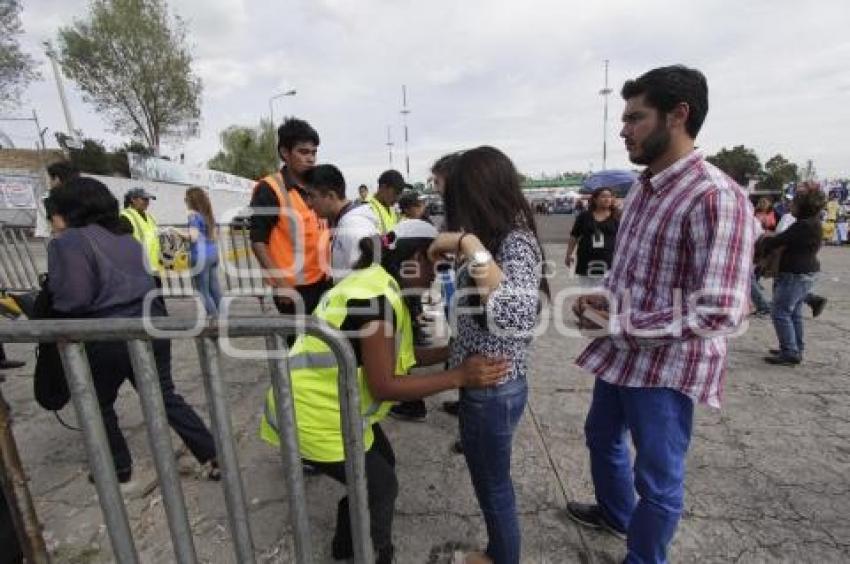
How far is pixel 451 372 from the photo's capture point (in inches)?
63.4

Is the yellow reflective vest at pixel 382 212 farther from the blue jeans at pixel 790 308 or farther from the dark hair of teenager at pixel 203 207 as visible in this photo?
the blue jeans at pixel 790 308

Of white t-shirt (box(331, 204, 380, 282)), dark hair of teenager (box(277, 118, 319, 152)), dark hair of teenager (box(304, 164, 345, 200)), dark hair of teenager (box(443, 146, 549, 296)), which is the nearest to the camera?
dark hair of teenager (box(443, 146, 549, 296))

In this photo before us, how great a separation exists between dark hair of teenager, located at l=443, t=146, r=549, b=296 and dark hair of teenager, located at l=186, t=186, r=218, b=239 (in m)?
4.92

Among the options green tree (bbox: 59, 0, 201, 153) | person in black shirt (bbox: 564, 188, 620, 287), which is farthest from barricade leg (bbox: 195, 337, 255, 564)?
green tree (bbox: 59, 0, 201, 153)

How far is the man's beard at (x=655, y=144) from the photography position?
1699mm

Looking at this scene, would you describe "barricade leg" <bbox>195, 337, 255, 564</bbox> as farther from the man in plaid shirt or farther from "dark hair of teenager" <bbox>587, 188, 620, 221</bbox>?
"dark hair of teenager" <bbox>587, 188, 620, 221</bbox>

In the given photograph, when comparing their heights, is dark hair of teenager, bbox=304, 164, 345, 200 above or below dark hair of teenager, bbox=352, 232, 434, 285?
above

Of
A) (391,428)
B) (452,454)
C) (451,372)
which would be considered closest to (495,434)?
(451,372)

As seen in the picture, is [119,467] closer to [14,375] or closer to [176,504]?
[176,504]

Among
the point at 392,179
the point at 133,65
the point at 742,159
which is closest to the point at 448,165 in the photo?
the point at 392,179

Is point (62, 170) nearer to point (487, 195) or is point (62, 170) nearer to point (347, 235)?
point (347, 235)

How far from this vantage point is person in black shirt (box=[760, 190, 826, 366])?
421 cm

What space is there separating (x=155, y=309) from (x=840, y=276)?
1218 centimetres

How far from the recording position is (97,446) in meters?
1.34
